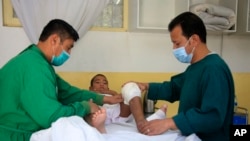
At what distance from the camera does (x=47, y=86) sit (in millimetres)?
1177

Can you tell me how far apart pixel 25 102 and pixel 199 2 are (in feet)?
6.98

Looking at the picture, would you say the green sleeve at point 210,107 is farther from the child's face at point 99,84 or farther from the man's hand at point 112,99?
the child's face at point 99,84

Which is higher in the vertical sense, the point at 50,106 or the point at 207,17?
the point at 207,17

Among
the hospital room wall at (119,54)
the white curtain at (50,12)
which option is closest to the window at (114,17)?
the hospital room wall at (119,54)

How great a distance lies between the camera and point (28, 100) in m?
1.15

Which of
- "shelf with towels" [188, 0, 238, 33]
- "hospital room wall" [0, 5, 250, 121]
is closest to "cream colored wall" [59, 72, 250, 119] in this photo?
"hospital room wall" [0, 5, 250, 121]

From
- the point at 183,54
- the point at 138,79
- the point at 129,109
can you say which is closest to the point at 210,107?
the point at 183,54

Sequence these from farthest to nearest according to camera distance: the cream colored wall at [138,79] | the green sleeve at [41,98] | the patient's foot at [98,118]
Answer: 1. the cream colored wall at [138,79]
2. the patient's foot at [98,118]
3. the green sleeve at [41,98]

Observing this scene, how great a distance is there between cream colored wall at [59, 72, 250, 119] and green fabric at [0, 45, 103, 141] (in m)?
1.26

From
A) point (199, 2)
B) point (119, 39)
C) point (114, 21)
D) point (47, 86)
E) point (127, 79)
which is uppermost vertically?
point (199, 2)

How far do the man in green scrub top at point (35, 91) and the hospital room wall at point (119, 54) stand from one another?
3.85 ft

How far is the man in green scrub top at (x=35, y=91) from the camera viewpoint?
115cm

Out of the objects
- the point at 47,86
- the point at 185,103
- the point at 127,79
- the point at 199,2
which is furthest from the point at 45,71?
the point at 199,2

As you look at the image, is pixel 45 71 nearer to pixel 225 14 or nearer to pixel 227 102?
pixel 227 102
